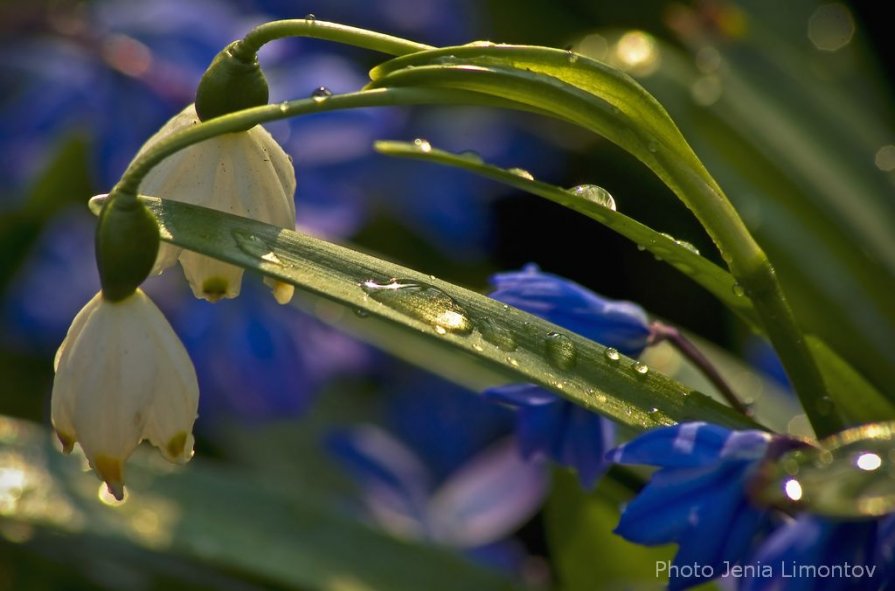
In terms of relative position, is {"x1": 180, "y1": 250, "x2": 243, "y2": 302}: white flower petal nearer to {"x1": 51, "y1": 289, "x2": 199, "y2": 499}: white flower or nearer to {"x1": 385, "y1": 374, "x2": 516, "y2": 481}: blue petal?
{"x1": 51, "y1": 289, "x2": 199, "y2": 499}: white flower

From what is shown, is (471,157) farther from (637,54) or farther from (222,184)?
(637,54)

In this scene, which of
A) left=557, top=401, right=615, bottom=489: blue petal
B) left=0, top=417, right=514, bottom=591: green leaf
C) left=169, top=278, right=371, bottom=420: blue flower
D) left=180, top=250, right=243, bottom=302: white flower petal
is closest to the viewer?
A: left=180, top=250, right=243, bottom=302: white flower petal

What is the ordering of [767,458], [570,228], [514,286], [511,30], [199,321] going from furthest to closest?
[511,30]
[570,228]
[199,321]
[514,286]
[767,458]

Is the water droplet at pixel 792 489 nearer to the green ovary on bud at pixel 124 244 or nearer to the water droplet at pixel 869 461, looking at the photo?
the water droplet at pixel 869 461

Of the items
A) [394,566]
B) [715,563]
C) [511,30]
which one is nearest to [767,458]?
[715,563]

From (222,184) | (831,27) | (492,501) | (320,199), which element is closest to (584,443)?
(222,184)

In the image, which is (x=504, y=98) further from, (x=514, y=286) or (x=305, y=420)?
(x=305, y=420)

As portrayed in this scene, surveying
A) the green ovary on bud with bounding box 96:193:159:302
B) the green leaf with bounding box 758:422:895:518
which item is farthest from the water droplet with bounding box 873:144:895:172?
the green ovary on bud with bounding box 96:193:159:302
